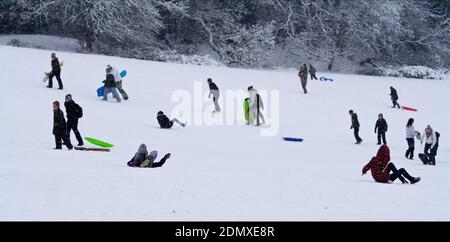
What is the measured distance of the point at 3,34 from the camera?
43.7 meters

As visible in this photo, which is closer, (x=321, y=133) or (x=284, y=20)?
(x=321, y=133)

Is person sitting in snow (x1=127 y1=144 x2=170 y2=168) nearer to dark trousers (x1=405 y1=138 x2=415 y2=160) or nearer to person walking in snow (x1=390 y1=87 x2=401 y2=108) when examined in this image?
dark trousers (x1=405 y1=138 x2=415 y2=160)

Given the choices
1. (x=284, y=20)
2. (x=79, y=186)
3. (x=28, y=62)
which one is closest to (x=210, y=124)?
(x=28, y=62)

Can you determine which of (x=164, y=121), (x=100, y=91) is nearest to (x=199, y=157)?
(x=164, y=121)

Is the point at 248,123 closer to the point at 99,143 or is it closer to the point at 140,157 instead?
the point at 99,143

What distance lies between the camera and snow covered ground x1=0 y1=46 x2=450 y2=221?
10391 millimetres

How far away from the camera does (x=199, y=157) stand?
1683cm

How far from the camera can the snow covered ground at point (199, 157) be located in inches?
409

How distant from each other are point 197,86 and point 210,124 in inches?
283

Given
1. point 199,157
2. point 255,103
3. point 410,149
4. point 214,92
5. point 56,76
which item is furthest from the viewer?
point 214,92

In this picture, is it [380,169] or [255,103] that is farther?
[255,103]

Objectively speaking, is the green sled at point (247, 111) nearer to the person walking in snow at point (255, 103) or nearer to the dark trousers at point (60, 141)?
the person walking in snow at point (255, 103)
